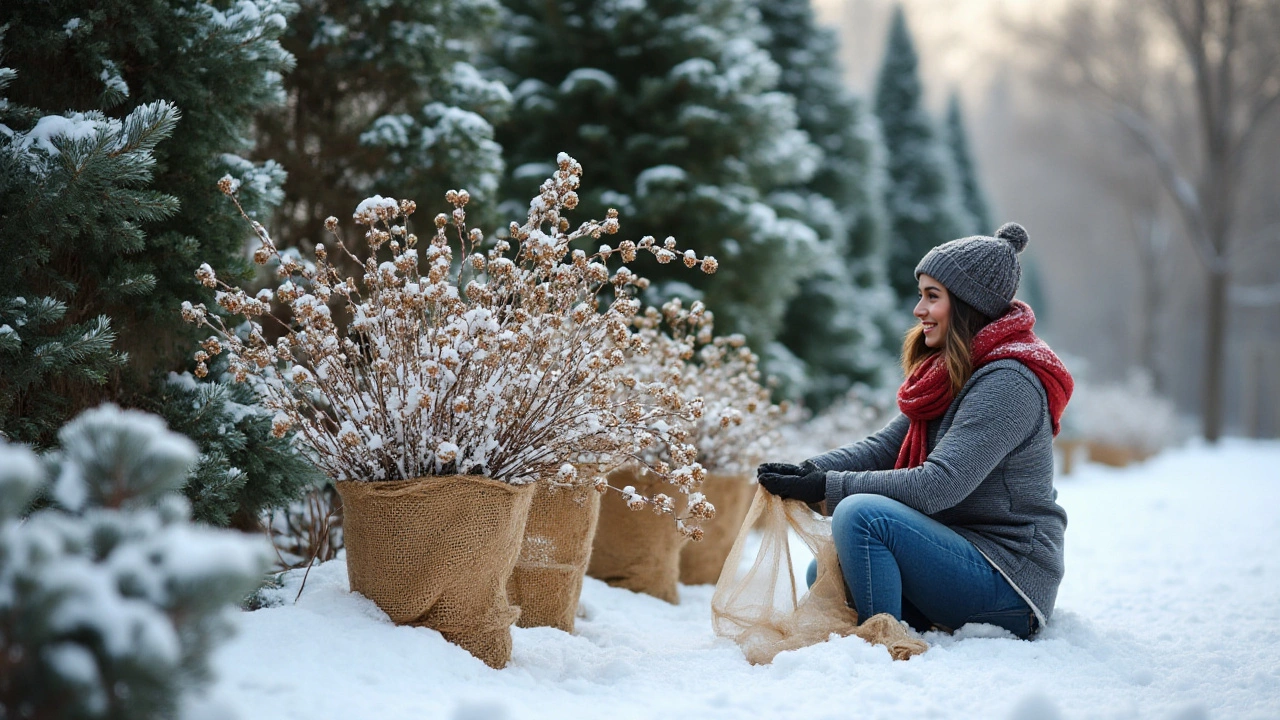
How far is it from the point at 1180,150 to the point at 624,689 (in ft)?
62.1

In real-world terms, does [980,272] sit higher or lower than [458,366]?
higher

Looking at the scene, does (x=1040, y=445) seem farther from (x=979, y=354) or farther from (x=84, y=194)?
(x=84, y=194)

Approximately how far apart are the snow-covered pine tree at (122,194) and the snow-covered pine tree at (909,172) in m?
11.0

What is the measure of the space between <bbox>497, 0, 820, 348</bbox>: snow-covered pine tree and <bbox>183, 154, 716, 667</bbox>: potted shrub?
125 inches

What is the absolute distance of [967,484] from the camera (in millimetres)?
2586

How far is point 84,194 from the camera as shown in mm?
2342

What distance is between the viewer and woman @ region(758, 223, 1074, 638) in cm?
262

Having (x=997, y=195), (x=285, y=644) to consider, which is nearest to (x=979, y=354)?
(x=285, y=644)

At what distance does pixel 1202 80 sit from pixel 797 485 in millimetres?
15199

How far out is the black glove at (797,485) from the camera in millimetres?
2803

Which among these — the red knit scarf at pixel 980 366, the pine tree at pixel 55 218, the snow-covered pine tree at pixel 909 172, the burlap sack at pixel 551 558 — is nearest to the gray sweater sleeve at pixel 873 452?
the red knit scarf at pixel 980 366

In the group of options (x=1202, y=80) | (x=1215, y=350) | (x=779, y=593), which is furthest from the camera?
(x=1215, y=350)

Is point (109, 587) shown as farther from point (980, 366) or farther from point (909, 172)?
point (909, 172)

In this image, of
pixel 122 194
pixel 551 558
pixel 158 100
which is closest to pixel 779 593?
pixel 551 558
